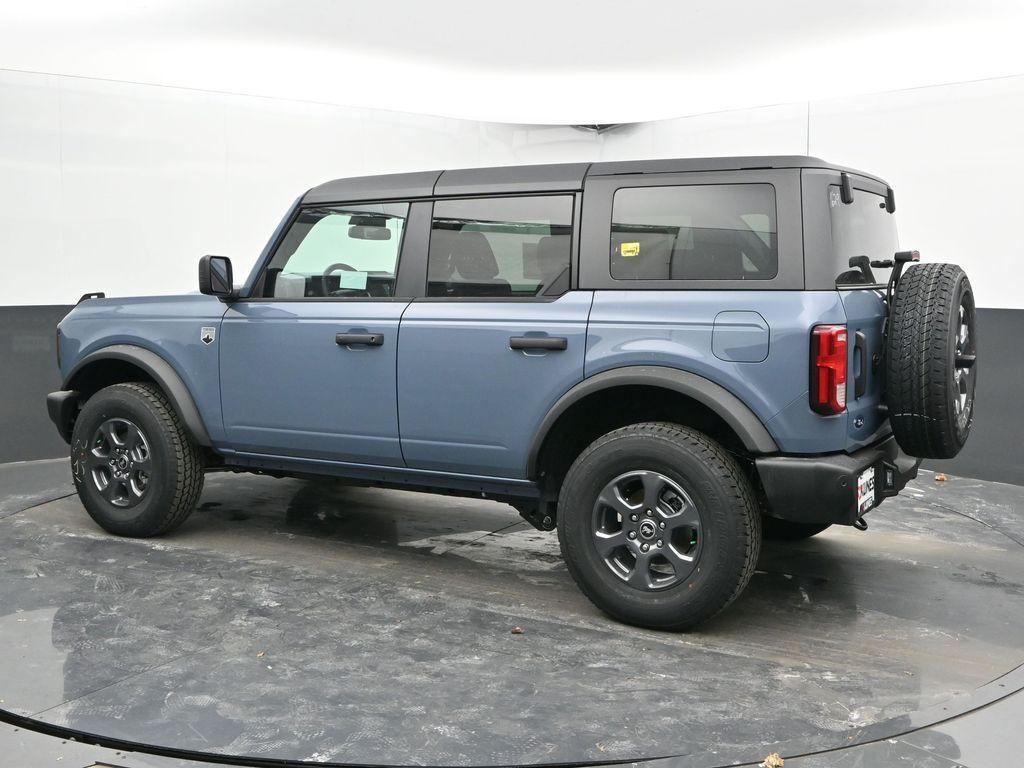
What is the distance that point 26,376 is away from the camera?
7.91m

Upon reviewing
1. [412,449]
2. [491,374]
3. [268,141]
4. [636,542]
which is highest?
[268,141]

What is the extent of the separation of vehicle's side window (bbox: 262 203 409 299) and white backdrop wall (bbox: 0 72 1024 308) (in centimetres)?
348

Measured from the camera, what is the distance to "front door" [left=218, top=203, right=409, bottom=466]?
16.0ft

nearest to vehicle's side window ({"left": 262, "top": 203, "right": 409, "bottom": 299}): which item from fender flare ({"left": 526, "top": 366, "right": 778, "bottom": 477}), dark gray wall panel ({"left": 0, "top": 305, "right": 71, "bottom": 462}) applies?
fender flare ({"left": 526, "top": 366, "right": 778, "bottom": 477})

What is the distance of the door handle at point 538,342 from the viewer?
4.36 meters

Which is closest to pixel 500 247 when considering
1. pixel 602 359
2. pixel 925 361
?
pixel 602 359

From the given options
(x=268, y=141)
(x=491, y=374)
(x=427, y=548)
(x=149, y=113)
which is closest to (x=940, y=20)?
(x=491, y=374)

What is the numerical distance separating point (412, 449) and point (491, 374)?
0.57 metres

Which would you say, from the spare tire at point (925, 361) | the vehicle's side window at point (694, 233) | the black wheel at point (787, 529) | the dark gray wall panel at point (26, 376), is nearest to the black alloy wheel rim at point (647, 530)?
the vehicle's side window at point (694, 233)

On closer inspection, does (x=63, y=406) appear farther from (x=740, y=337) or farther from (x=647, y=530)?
(x=740, y=337)

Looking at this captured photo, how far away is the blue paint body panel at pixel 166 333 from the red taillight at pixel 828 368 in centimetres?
304

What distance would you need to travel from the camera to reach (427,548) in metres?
5.54

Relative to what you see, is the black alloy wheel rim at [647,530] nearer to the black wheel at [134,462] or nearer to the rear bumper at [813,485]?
the rear bumper at [813,485]

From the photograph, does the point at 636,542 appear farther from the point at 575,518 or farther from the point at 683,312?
the point at 683,312
